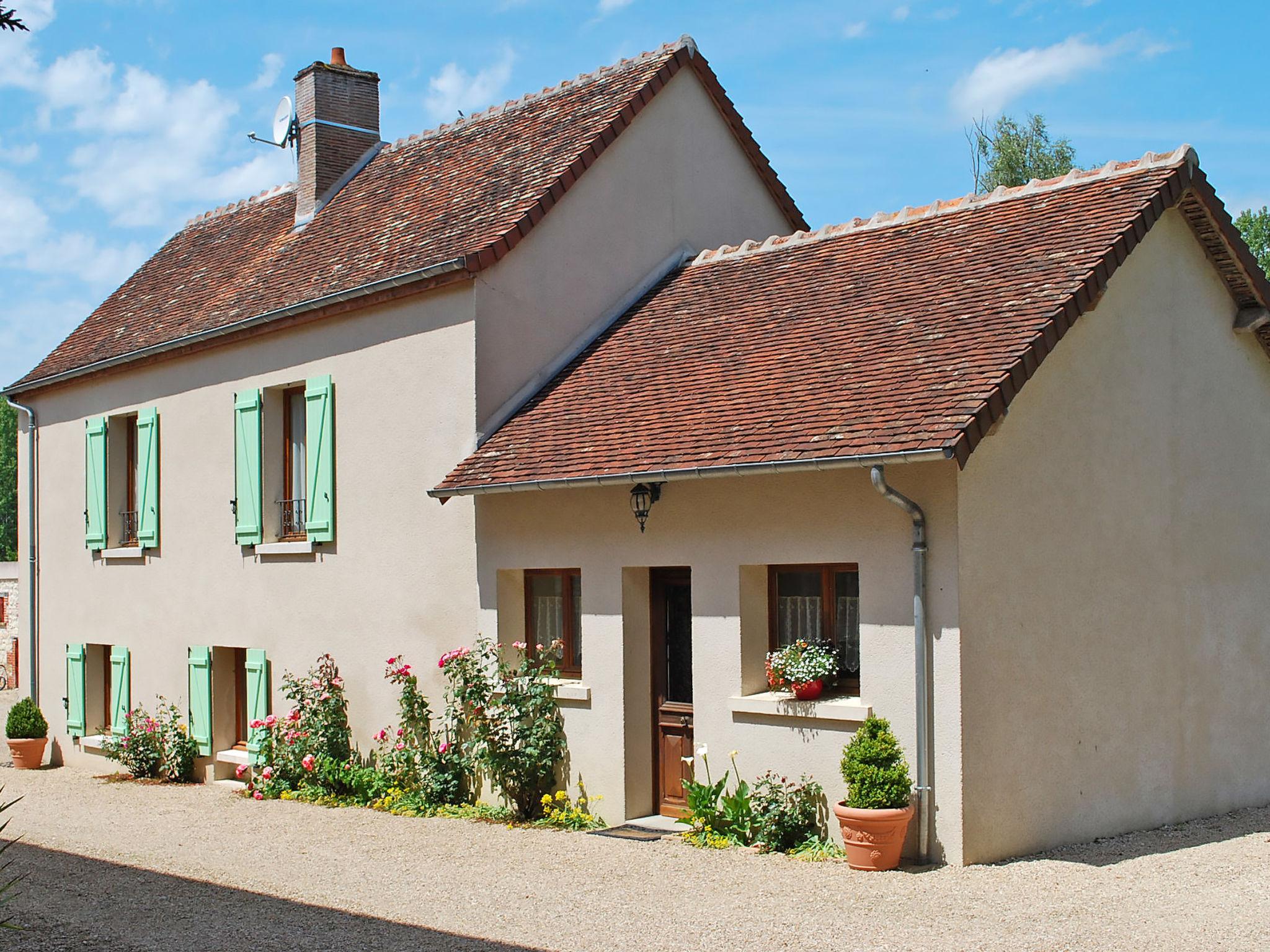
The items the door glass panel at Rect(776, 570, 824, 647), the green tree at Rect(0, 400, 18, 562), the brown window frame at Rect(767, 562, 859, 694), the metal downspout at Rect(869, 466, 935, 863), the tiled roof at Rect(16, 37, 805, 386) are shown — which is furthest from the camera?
the green tree at Rect(0, 400, 18, 562)

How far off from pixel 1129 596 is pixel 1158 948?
3823 millimetres

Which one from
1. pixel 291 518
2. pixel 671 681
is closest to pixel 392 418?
pixel 291 518

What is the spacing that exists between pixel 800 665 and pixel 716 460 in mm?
1573

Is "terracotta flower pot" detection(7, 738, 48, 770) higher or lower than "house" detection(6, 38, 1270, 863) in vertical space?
lower

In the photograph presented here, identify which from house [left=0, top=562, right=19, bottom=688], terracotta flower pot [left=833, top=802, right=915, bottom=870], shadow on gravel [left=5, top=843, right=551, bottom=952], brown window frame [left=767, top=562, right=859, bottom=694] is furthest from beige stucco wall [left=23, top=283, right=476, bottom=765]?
house [left=0, top=562, right=19, bottom=688]

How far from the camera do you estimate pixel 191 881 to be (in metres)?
9.11

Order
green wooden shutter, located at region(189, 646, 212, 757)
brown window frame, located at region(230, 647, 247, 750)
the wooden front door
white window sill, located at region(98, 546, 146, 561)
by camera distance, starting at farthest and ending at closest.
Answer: white window sill, located at region(98, 546, 146, 561) → brown window frame, located at region(230, 647, 247, 750) → green wooden shutter, located at region(189, 646, 212, 757) → the wooden front door

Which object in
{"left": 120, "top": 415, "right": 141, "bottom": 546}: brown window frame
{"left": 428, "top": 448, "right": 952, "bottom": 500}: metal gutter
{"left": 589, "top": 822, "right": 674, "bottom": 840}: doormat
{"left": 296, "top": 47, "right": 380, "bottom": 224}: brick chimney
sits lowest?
{"left": 589, "top": 822, "right": 674, "bottom": 840}: doormat

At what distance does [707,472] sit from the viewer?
966cm

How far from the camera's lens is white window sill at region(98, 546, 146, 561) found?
1594 cm

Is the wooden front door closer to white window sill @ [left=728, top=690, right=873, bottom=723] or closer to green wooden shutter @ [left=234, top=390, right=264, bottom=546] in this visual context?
white window sill @ [left=728, top=690, right=873, bottom=723]

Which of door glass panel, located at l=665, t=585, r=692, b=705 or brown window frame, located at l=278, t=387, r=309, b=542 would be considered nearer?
door glass panel, located at l=665, t=585, r=692, b=705

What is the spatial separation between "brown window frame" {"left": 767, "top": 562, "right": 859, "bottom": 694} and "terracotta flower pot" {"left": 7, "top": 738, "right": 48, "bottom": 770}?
10.8m

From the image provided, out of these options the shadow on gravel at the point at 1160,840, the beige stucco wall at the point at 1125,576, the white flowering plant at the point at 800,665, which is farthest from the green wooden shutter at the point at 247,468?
the shadow on gravel at the point at 1160,840
